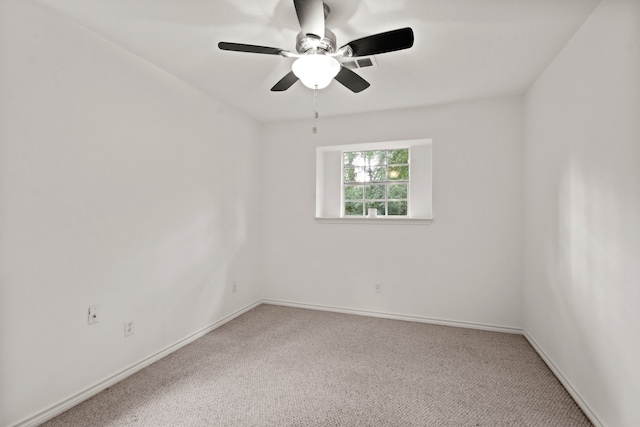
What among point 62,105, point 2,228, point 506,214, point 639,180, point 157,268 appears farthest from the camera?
point 506,214

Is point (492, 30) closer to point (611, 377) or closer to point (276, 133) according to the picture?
point (611, 377)

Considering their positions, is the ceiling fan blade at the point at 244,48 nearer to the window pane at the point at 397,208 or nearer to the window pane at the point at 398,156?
the window pane at the point at 398,156

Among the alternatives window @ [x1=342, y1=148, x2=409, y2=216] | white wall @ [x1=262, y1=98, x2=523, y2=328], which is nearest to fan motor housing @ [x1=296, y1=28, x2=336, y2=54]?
white wall @ [x1=262, y1=98, x2=523, y2=328]

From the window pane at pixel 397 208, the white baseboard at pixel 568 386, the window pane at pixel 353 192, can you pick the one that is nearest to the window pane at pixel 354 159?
the window pane at pixel 353 192

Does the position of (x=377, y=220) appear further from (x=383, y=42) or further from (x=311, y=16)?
(x=311, y=16)

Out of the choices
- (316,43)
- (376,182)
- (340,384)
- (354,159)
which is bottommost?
(340,384)

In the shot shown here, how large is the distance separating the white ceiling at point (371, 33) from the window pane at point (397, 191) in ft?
3.85

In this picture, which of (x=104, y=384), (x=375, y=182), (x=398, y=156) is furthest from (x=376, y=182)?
(x=104, y=384)

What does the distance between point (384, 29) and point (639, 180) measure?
1.55 m

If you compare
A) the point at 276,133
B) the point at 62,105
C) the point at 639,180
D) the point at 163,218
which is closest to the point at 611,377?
the point at 639,180

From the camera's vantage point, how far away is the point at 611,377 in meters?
1.61

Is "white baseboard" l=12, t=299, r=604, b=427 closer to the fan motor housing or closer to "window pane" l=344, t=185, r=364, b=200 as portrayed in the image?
"window pane" l=344, t=185, r=364, b=200

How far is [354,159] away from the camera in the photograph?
404 centimetres

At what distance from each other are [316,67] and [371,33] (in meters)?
0.55
